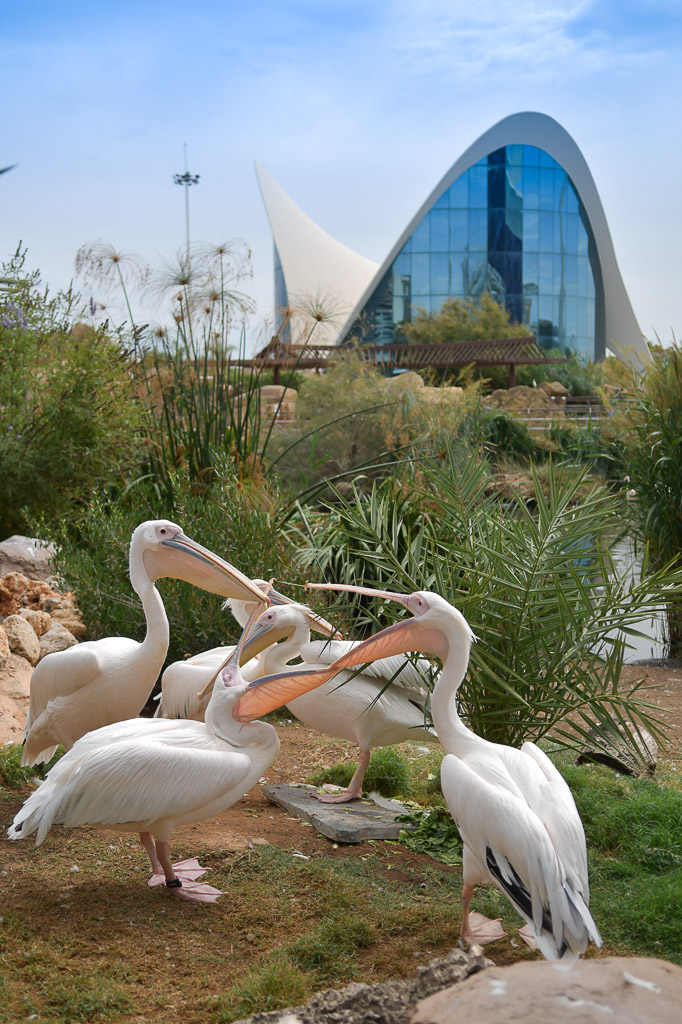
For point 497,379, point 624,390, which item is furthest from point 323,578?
point 497,379

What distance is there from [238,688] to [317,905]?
79cm

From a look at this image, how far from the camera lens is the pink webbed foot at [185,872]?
3225 millimetres

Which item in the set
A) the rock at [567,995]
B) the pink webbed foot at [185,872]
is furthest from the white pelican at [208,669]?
the rock at [567,995]

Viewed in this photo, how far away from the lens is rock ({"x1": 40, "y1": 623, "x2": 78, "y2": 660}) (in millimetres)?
5539

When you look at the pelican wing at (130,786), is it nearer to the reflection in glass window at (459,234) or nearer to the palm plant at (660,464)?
the palm plant at (660,464)

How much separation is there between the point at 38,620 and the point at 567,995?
16.3 ft

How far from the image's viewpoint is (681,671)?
24.5 ft

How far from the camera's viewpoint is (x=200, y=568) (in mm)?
3865

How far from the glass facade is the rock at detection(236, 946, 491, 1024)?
125 feet

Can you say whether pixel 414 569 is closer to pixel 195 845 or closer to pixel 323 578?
pixel 195 845

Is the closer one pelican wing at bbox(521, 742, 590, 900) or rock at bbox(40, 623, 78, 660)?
pelican wing at bbox(521, 742, 590, 900)

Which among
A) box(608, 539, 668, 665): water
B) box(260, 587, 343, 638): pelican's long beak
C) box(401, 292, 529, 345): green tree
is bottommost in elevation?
box(608, 539, 668, 665): water

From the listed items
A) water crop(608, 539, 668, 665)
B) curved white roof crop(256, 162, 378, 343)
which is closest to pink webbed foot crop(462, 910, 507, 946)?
water crop(608, 539, 668, 665)

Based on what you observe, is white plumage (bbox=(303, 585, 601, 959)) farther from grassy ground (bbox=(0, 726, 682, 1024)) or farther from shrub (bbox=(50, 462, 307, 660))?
shrub (bbox=(50, 462, 307, 660))
